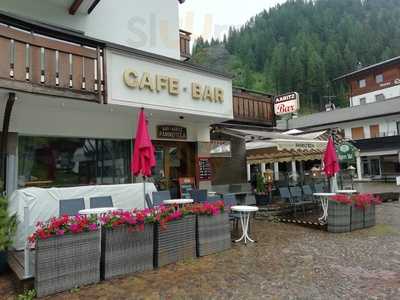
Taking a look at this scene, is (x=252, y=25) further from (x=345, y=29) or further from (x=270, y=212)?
(x=270, y=212)

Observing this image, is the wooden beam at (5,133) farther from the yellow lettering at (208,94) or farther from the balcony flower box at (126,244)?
the yellow lettering at (208,94)

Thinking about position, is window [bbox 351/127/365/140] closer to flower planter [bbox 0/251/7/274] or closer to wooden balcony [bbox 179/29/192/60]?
wooden balcony [bbox 179/29/192/60]

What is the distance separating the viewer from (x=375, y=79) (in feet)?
144

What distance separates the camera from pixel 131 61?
8773 mm

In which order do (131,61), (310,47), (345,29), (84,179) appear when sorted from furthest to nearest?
(345,29) < (310,47) < (84,179) < (131,61)

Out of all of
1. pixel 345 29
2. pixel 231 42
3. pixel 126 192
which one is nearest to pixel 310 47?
pixel 345 29

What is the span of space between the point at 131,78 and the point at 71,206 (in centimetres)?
389

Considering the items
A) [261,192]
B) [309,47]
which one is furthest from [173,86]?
[309,47]

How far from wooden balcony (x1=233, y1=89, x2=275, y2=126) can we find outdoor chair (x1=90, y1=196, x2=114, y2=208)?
7133mm

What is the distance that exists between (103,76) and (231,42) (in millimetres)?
69302

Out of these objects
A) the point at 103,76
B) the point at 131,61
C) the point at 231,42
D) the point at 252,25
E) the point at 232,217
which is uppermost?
the point at 252,25

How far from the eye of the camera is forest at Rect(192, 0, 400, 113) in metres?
61.5

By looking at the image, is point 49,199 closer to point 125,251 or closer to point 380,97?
point 125,251

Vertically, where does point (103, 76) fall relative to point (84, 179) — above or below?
above
